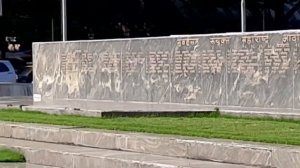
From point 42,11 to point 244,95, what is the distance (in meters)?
32.1

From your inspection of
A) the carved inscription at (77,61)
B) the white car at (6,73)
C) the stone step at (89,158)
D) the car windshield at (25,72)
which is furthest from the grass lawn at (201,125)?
the car windshield at (25,72)

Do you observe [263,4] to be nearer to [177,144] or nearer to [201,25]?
[201,25]

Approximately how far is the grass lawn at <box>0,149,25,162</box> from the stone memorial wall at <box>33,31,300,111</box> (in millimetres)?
5777

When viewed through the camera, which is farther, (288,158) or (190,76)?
(190,76)

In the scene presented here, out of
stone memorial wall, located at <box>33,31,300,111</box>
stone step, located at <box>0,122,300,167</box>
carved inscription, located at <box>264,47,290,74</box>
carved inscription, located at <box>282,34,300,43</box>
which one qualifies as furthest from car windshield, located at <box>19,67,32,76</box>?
stone step, located at <box>0,122,300,167</box>

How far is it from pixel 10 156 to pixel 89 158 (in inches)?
78.2

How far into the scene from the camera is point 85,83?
2450 cm

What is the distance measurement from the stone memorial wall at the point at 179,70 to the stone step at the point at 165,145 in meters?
4.97

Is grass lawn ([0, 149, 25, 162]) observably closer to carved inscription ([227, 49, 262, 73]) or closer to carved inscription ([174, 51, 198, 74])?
carved inscription ([227, 49, 262, 73])

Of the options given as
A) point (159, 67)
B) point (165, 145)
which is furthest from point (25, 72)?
point (165, 145)

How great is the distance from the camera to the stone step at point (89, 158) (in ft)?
40.7

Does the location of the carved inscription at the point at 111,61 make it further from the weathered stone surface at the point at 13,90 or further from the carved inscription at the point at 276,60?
the weathered stone surface at the point at 13,90

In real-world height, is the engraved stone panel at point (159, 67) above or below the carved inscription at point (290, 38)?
below

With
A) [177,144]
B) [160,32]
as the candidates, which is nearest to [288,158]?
[177,144]
